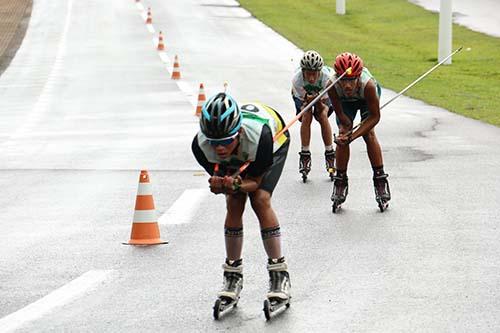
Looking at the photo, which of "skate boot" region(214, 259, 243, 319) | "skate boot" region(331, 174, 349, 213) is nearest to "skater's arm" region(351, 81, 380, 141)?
"skate boot" region(331, 174, 349, 213)

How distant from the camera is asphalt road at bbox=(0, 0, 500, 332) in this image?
8453mm

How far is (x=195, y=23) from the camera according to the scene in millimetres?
52125

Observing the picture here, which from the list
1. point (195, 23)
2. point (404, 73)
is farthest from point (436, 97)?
point (195, 23)

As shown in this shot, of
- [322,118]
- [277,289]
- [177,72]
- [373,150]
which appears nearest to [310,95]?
[322,118]

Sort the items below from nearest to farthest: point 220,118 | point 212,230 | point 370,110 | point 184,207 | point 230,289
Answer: point 220,118, point 230,289, point 212,230, point 370,110, point 184,207

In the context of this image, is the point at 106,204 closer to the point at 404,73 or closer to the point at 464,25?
the point at 404,73

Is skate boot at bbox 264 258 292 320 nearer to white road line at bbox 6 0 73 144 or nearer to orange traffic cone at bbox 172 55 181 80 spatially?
white road line at bbox 6 0 73 144

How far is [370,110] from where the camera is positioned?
12.9m

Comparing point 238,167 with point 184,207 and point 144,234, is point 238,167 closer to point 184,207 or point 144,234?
point 144,234

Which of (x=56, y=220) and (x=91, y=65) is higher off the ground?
(x=56, y=220)

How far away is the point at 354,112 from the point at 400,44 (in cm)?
3099

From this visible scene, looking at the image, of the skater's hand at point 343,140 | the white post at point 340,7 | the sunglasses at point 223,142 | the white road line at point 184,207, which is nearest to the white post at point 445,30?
the white post at point 340,7

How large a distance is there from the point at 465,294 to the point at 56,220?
17.9ft

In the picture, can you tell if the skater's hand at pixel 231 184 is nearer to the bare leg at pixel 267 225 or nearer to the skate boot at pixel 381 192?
the bare leg at pixel 267 225
